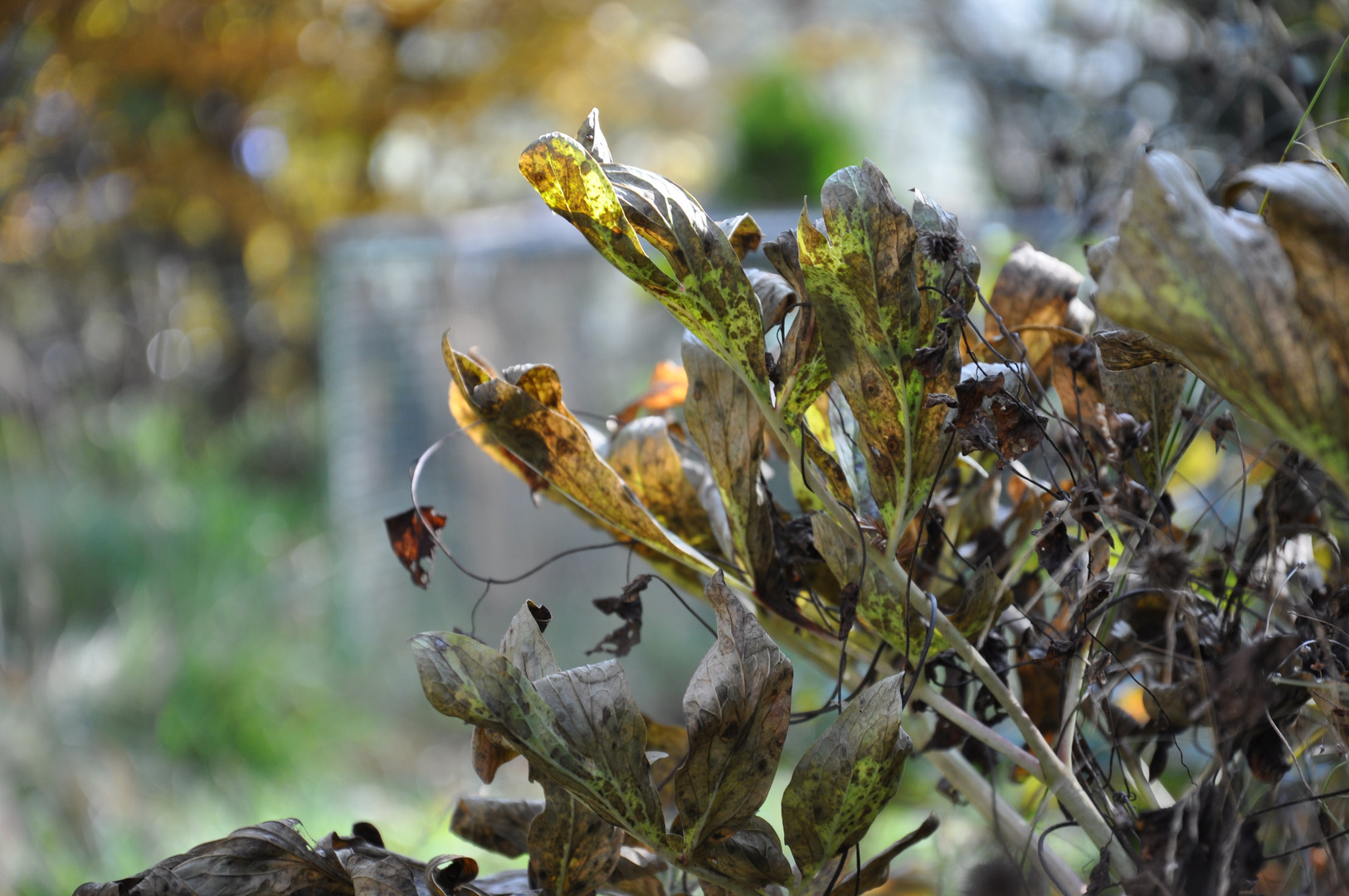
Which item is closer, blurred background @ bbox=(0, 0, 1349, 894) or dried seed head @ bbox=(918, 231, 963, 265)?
dried seed head @ bbox=(918, 231, 963, 265)

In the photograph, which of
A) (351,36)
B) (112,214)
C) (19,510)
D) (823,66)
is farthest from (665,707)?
(823,66)

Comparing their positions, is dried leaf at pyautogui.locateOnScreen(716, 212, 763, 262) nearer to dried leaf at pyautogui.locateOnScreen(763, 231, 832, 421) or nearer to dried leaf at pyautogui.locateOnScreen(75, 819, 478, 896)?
dried leaf at pyautogui.locateOnScreen(763, 231, 832, 421)

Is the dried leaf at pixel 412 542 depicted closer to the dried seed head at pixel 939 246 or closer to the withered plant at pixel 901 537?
the withered plant at pixel 901 537

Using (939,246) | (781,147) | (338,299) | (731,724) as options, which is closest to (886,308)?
(939,246)

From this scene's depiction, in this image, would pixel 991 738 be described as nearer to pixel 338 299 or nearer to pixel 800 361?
pixel 800 361

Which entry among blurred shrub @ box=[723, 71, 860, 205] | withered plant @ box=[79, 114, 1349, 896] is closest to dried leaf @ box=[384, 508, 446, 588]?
withered plant @ box=[79, 114, 1349, 896]

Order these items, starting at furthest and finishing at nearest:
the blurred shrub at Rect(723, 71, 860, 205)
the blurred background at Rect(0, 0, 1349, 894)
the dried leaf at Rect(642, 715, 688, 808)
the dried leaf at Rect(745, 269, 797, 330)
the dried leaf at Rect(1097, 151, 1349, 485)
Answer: the blurred shrub at Rect(723, 71, 860, 205) → the blurred background at Rect(0, 0, 1349, 894) → the dried leaf at Rect(642, 715, 688, 808) → the dried leaf at Rect(745, 269, 797, 330) → the dried leaf at Rect(1097, 151, 1349, 485)

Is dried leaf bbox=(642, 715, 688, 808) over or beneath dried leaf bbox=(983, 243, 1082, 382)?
beneath
